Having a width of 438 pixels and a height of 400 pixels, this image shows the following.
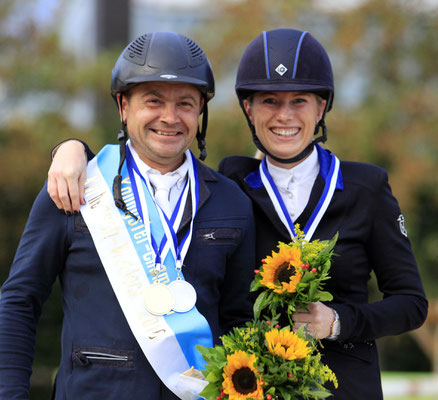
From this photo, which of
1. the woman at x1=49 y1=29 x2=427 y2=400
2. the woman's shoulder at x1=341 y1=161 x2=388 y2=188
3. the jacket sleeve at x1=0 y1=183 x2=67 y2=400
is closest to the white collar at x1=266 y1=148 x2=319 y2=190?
the woman at x1=49 y1=29 x2=427 y2=400

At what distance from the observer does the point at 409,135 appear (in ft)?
45.8

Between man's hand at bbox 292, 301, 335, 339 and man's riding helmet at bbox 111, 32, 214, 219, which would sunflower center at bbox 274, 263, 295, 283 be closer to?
man's hand at bbox 292, 301, 335, 339

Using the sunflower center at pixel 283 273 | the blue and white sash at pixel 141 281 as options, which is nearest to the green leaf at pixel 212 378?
the blue and white sash at pixel 141 281

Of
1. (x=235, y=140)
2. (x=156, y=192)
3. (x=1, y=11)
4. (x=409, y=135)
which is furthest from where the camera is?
(x=409, y=135)

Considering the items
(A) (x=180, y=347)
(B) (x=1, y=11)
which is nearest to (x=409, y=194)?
(B) (x=1, y=11)

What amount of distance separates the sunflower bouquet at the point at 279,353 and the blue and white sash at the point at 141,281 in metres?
0.19

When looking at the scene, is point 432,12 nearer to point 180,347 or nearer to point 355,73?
point 355,73

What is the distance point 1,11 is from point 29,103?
1771 mm

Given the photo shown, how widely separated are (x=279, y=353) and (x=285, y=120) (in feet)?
4.41

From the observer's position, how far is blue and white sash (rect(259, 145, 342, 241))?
326 centimetres

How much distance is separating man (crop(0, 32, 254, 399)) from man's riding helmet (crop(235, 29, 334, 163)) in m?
0.35

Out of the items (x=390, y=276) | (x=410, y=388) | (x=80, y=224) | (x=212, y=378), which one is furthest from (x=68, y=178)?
(x=410, y=388)

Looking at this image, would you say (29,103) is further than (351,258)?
Yes

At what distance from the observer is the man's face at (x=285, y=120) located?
342cm
